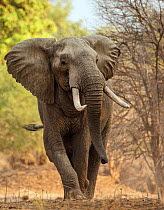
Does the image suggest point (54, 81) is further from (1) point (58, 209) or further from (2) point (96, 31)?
(2) point (96, 31)

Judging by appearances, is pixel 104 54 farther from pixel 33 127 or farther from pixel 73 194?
pixel 33 127

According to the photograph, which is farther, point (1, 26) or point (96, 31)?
point (1, 26)

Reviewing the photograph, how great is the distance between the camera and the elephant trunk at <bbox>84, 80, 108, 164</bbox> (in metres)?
6.61

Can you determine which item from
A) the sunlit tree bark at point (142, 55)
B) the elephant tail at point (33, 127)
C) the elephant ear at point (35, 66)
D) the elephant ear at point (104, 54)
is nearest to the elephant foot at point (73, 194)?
the elephant ear at point (35, 66)

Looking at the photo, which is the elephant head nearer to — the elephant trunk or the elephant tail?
the elephant trunk

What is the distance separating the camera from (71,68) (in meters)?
6.95

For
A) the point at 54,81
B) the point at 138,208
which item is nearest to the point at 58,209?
the point at 138,208

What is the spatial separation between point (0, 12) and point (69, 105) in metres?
20.5

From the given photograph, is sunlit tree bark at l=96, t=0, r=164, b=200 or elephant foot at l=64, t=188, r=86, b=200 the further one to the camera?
sunlit tree bark at l=96, t=0, r=164, b=200

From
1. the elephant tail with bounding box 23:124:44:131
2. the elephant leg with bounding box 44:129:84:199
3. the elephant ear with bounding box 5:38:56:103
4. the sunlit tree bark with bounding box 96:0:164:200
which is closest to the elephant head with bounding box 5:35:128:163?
the elephant ear with bounding box 5:38:56:103

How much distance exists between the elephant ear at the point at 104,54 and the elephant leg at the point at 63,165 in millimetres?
1395

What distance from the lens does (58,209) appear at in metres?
5.44

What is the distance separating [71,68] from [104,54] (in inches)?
50.4

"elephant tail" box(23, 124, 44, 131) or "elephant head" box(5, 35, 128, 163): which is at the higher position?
"elephant head" box(5, 35, 128, 163)
